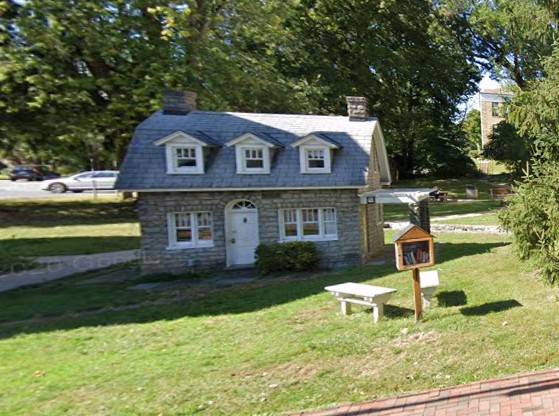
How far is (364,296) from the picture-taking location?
7992mm

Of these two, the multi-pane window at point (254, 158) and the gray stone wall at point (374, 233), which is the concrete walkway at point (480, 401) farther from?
the multi-pane window at point (254, 158)

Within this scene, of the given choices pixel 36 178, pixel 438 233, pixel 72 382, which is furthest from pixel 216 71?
pixel 36 178

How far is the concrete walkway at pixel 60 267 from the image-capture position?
570 inches

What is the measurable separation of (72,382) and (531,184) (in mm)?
8620

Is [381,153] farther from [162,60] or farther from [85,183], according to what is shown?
[85,183]

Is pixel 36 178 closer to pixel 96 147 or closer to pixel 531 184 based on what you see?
pixel 96 147

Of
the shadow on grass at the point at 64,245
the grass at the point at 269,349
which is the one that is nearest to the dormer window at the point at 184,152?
A: the grass at the point at 269,349

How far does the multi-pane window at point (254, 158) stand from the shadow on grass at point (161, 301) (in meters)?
4.00

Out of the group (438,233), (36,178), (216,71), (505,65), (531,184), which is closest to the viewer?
(531,184)

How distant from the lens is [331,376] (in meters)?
6.12

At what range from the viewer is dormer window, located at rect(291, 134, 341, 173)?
49.9 ft

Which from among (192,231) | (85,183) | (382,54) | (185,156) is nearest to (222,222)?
(192,231)

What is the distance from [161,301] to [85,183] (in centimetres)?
2866

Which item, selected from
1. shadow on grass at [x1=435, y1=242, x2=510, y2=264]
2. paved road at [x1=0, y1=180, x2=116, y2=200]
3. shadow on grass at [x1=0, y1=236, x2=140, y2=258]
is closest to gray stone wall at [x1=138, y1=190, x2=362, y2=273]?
shadow on grass at [x1=435, y1=242, x2=510, y2=264]
